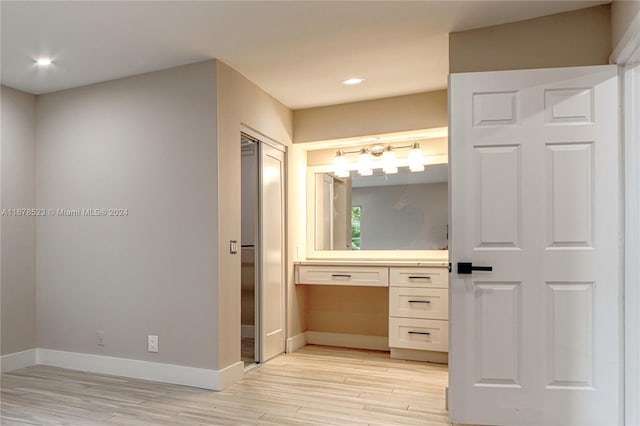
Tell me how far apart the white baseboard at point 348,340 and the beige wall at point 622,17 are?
Result: 3080 millimetres

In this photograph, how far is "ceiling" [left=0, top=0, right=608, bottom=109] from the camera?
242 centimetres

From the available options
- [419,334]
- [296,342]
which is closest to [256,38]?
[419,334]

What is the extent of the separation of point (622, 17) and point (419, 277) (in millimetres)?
2359

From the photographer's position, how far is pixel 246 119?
11.5 ft

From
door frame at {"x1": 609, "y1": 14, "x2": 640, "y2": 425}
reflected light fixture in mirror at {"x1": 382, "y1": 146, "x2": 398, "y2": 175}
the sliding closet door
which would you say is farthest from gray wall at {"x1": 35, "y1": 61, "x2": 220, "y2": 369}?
door frame at {"x1": 609, "y1": 14, "x2": 640, "y2": 425}

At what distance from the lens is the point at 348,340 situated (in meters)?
4.39

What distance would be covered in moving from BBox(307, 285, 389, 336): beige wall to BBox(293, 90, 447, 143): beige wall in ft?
5.22

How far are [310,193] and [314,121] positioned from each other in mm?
796

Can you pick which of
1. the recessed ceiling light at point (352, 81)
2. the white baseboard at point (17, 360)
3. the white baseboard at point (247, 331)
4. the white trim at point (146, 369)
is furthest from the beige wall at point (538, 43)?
the white baseboard at point (17, 360)

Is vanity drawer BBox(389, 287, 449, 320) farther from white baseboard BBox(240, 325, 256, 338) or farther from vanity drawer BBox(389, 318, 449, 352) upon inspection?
white baseboard BBox(240, 325, 256, 338)

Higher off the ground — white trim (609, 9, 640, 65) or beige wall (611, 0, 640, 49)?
beige wall (611, 0, 640, 49)

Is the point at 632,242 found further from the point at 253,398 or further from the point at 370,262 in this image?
the point at 253,398

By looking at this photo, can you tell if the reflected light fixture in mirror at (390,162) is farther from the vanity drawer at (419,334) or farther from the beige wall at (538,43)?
the beige wall at (538,43)

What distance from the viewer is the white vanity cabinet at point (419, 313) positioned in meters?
3.71
